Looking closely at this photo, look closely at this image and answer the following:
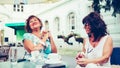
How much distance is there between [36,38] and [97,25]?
0.71m

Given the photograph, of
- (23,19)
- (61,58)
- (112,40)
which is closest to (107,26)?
(112,40)

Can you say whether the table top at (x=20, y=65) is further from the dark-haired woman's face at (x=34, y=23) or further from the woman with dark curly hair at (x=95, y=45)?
the woman with dark curly hair at (x=95, y=45)

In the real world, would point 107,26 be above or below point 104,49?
above

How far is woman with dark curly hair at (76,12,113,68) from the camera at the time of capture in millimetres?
3346

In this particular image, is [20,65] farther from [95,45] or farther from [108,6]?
[108,6]

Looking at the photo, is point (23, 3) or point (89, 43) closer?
point (89, 43)

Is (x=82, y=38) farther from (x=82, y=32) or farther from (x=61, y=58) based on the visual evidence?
(x=61, y=58)

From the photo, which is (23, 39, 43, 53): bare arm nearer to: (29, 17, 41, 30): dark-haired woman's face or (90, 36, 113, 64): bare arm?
(29, 17, 41, 30): dark-haired woman's face

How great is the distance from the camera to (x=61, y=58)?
11.6 feet

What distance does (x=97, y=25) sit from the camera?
11.1ft

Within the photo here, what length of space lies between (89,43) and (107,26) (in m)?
0.26

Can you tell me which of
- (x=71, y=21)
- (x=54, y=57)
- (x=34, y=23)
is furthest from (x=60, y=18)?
(x=54, y=57)

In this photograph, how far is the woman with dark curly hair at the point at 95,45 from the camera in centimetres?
335

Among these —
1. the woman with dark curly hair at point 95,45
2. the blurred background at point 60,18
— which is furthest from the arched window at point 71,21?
the woman with dark curly hair at point 95,45
